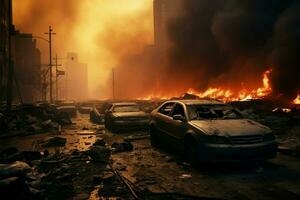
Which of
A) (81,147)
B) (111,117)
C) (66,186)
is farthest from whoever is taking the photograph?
(111,117)

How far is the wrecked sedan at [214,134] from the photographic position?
797 cm

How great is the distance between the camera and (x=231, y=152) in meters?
7.90

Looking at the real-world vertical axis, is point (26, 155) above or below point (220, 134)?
below

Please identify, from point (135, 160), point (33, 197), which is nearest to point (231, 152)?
point (135, 160)

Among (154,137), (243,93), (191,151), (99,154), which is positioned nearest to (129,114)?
(154,137)

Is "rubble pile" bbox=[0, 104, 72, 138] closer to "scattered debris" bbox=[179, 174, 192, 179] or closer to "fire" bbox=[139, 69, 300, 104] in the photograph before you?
"scattered debris" bbox=[179, 174, 192, 179]

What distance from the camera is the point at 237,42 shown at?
44.4m

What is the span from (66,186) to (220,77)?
42871mm

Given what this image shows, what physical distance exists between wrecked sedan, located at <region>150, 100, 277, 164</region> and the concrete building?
45995 millimetres

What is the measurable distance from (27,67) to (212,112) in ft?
282

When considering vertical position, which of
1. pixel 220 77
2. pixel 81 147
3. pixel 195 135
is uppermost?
pixel 220 77

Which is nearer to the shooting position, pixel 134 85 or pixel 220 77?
pixel 220 77

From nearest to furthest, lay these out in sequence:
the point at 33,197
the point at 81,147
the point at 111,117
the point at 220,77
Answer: the point at 33,197
the point at 81,147
the point at 111,117
the point at 220,77

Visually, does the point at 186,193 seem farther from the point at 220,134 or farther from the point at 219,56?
the point at 219,56
